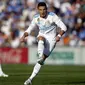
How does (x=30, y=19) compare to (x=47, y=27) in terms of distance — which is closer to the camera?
(x=47, y=27)

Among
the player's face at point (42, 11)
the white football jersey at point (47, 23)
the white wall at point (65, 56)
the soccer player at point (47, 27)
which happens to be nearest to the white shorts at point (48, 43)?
the soccer player at point (47, 27)

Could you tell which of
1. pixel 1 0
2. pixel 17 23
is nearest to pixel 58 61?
pixel 17 23

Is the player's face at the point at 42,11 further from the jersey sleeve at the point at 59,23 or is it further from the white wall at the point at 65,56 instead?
the white wall at the point at 65,56

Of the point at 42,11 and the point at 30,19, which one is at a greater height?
the point at 42,11

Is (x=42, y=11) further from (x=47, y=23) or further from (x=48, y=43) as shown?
(x=48, y=43)

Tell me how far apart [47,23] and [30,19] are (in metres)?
14.5

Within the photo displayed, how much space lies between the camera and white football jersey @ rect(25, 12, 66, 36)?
38.1ft

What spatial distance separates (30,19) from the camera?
1033 inches

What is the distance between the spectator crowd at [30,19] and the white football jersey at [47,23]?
12.9m

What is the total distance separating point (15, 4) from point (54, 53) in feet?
14.4

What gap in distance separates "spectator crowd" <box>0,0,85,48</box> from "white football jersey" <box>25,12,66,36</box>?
12942mm

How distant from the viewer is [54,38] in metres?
11.9

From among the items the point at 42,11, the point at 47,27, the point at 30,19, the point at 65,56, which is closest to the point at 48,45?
the point at 47,27

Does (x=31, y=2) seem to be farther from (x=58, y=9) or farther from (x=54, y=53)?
(x=54, y=53)
